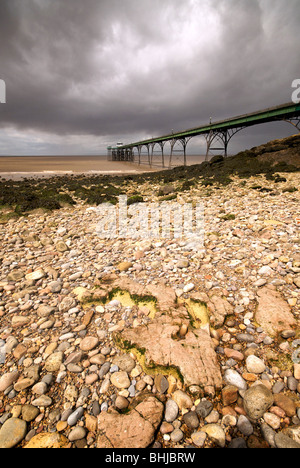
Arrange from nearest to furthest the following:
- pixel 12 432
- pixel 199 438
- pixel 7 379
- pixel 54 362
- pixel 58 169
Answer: pixel 199 438 < pixel 12 432 < pixel 7 379 < pixel 54 362 < pixel 58 169

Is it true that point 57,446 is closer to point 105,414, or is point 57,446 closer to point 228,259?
point 105,414

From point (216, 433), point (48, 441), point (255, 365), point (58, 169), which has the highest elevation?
point (58, 169)

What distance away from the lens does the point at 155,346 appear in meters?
2.75

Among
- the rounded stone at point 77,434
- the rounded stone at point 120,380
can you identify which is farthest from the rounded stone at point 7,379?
the rounded stone at point 120,380

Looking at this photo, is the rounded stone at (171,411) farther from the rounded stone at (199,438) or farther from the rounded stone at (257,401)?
the rounded stone at (257,401)

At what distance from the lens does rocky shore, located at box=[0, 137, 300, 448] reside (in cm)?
199

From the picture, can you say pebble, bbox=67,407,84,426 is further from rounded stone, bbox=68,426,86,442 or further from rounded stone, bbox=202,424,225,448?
rounded stone, bbox=202,424,225,448

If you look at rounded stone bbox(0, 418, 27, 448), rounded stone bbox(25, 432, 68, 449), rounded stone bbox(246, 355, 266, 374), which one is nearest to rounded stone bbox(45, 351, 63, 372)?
rounded stone bbox(0, 418, 27, 448)

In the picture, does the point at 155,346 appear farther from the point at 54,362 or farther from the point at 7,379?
the point at 7,379

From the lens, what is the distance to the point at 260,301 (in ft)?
10.7

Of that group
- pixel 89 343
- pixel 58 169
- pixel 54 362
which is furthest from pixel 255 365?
pixel 58 169

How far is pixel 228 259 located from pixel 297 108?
2191 cm
